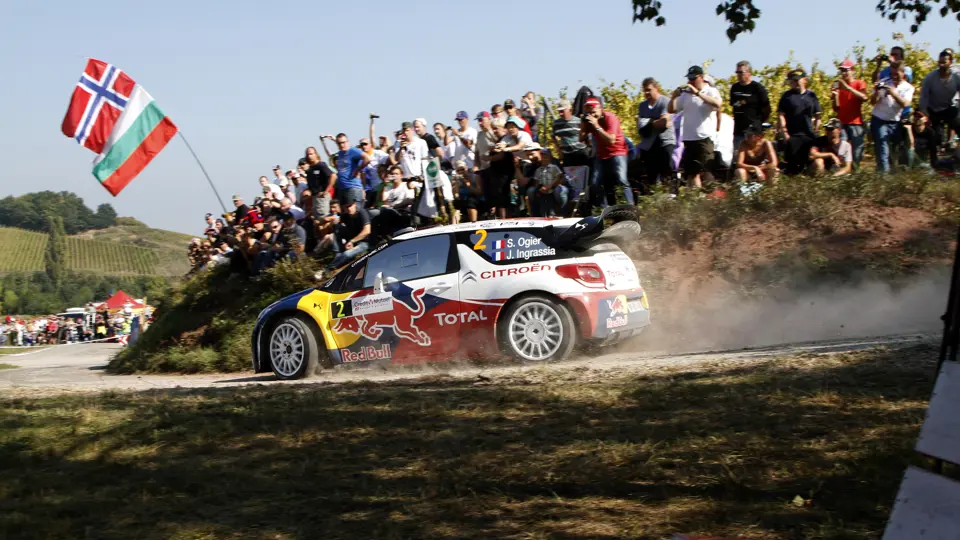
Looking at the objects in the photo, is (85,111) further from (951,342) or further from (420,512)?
(951,342)

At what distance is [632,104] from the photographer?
21.6 metres

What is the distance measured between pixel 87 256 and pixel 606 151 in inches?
6792

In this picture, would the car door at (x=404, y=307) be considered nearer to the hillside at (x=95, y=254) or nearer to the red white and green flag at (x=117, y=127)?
the red white and green flag at (x=117, y=127)

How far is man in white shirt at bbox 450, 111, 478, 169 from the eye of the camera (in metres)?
18.5

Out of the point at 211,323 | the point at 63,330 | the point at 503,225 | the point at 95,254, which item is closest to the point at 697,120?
the point at 503,225

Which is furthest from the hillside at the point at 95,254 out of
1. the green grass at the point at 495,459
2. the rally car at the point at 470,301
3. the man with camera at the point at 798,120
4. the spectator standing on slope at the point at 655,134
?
the green grass at the point at 495,459

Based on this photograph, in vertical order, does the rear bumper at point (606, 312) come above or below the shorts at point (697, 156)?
below

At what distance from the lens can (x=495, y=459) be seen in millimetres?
6164

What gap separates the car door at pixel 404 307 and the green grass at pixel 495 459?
363cm

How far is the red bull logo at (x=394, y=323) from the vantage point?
40.3ft

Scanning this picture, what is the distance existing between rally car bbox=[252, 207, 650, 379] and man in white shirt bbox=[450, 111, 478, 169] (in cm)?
599

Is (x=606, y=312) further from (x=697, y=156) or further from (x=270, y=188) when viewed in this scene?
(x=270, y=188)

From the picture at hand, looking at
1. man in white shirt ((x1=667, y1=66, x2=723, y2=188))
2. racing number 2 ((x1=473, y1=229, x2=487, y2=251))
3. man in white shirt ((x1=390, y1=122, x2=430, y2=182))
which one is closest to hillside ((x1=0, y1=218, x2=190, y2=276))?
man in white shirt ((x1=390, y1=122, x2=430, y2=182))

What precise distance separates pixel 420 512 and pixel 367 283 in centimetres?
760
